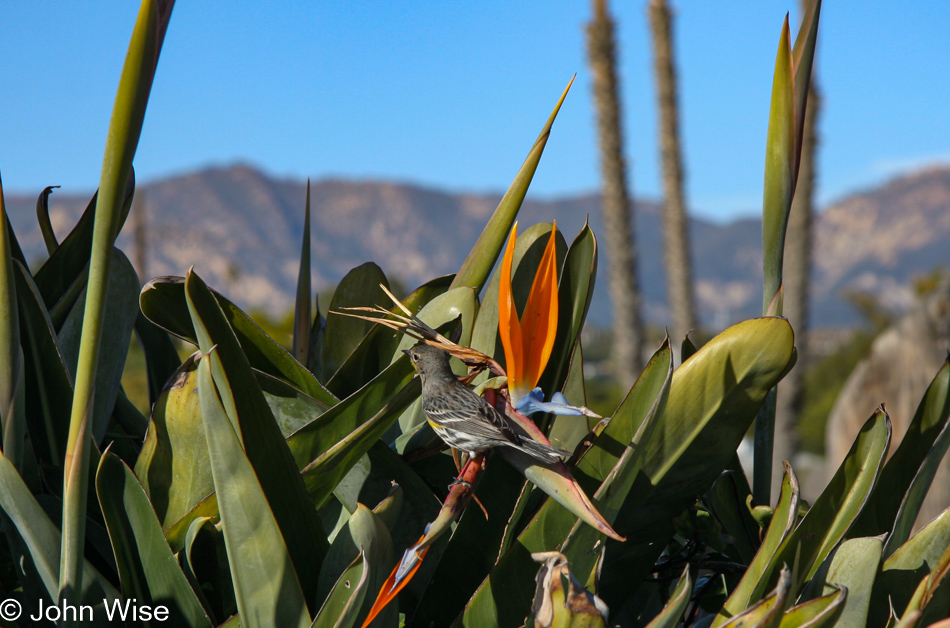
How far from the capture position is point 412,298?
3.04 ft

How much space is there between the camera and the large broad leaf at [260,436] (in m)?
0.54

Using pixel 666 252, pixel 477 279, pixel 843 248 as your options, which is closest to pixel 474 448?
pixel 477 279

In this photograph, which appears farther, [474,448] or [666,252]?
[666,252]

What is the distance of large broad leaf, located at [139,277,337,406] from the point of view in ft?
2.34

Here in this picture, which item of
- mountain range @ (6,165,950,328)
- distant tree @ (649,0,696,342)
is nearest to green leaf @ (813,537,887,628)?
distant tree @ (649,0,696,342)

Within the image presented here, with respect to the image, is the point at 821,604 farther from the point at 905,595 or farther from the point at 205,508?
the point at 205,508

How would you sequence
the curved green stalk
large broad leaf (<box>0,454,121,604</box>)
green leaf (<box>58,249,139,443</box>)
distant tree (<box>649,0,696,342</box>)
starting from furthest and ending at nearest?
distant tree (<box>649,0,696,342</box>) < green leaf (<box>58,249,139,443</box>) < large broad leaf (<box>0,454,121,604</box>) < the curved green stalk

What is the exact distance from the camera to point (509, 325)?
591 mm

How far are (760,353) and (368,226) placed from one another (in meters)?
146

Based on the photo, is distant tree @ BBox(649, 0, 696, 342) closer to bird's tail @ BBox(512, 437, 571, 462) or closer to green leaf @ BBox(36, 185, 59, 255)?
green leaf @ BBox(36, 185, 59, 255)

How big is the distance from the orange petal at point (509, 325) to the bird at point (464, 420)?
48 millimetres

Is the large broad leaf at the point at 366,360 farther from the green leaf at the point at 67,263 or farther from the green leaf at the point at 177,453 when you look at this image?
the green leaf at the point at 67,263

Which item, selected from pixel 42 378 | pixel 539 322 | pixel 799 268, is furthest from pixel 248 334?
pixel 799 268

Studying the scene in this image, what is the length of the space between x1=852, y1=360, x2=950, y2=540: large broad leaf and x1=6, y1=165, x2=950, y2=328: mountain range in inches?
4596
